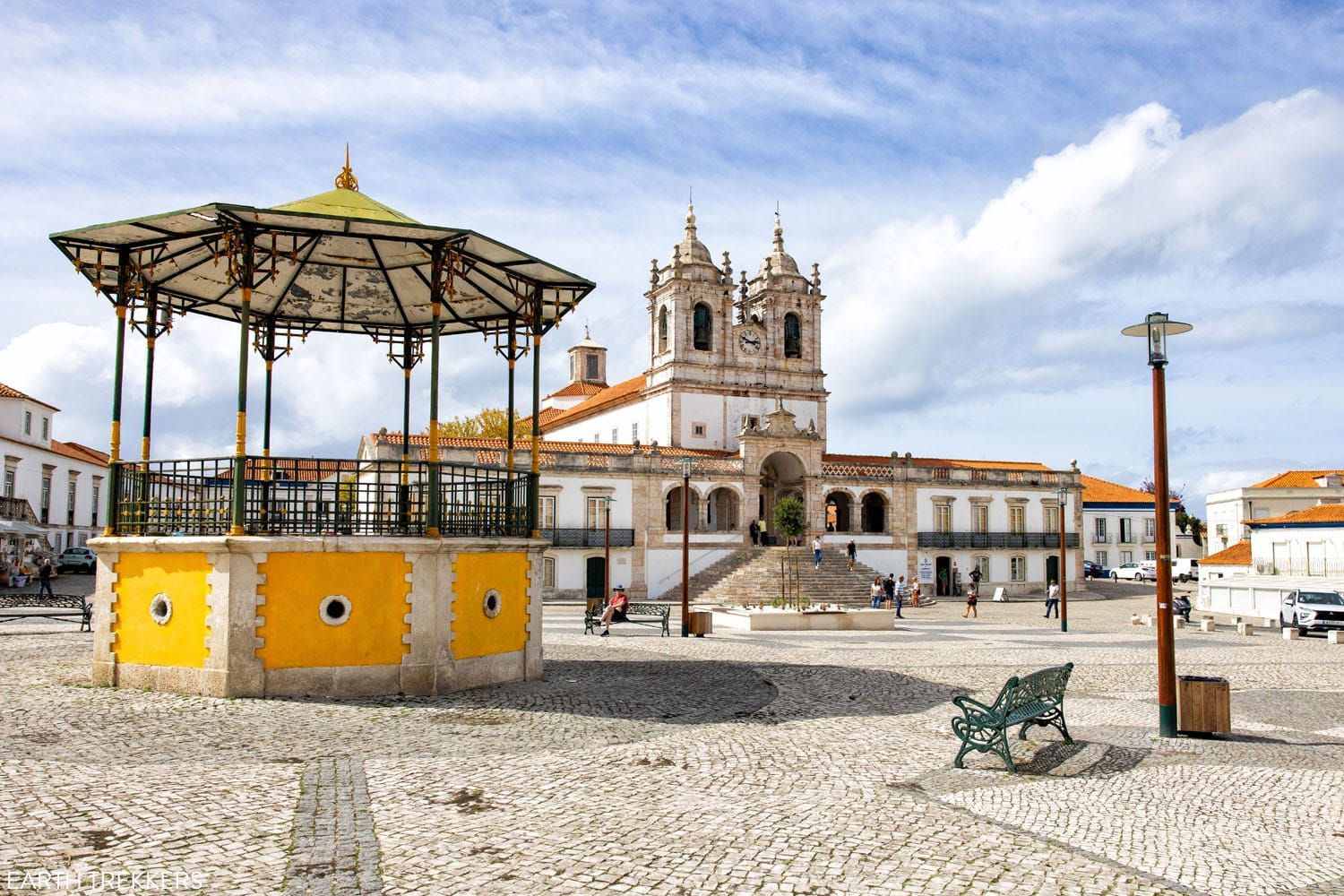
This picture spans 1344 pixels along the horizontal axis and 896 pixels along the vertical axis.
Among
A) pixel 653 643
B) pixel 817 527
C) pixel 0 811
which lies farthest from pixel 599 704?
pixel 817 527

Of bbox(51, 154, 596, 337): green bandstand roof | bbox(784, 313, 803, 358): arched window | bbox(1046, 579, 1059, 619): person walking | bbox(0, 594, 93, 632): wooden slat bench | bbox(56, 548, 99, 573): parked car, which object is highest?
bbox(784, 313, 803, 358): arched window

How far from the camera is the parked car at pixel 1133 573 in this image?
63.2 metres

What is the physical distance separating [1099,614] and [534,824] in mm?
34111

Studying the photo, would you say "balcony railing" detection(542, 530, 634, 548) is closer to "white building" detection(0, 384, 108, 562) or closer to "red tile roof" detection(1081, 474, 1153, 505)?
"white building" detection(0, 384, 108, 562)

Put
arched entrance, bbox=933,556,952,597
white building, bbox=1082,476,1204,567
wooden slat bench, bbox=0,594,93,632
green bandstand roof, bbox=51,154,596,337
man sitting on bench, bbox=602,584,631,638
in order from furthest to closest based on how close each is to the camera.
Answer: white building, bbox=1082,476,1204,567
arched entrance, bbox=933,556,952,597
man sitting on bench, bbox=602,584,631,638
wooden slat bench, bbox=0,594,93,632
green bandstand roof, bbox=51,154,596,337

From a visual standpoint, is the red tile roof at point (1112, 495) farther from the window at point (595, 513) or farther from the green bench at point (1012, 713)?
the green bench at point (1012, 713)

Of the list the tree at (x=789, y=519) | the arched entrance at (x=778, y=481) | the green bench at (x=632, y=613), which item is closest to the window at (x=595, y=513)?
the tree at (x=789, y=519)

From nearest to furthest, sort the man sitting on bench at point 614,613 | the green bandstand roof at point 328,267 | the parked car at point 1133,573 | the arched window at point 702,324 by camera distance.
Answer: the green bandstand roof at point 328,267 < the man sitting on bench at point 614,613 < the arched window at point 702,324 < the parked car at point 1133,573

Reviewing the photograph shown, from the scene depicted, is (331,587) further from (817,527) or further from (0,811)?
(817,527)

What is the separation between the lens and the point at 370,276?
16.2 meters

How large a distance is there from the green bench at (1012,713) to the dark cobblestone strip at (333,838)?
5.10 metres

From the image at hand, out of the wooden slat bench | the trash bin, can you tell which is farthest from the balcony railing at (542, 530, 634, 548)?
the trash bin

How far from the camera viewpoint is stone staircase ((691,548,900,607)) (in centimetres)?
3900

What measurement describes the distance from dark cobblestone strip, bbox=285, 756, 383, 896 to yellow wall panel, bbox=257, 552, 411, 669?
3.57 metres
